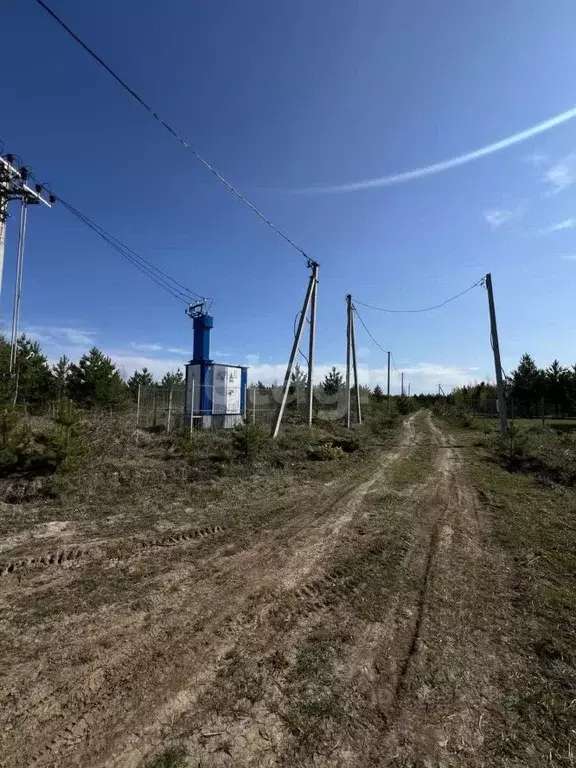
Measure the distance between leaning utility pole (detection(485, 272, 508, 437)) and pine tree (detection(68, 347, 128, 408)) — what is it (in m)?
18.6

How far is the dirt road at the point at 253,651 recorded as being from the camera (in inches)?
88.4

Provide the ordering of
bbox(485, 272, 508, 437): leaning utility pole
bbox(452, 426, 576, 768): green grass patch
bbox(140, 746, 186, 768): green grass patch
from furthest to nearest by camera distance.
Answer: bbox(485, 272, 508, 437): leaning utility pole → bbox(452, 426, 576, 768): green grass patch → bbox(140, 746, 186, 768): green grass patch

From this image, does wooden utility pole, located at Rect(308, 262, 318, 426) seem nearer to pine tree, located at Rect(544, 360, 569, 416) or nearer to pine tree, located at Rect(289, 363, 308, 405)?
pine tree, located at Rect(289, 363, 308, 405)

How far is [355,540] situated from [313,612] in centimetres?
215

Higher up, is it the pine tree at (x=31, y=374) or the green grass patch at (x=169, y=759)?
the pine tree at (x=31, y=374)

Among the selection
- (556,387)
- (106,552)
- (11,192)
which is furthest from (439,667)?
(556,387)

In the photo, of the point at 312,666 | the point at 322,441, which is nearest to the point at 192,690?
the point at 312,666

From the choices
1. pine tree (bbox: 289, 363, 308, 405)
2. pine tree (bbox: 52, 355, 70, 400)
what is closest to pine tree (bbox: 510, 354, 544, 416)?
pine tree (bbox: 289, 363, 308, 405)

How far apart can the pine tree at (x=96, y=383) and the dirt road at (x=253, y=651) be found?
1739 cm

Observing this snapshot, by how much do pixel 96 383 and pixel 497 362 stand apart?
20.3m

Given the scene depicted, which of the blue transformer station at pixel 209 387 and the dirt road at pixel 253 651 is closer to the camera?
the dirt road at pixel 253 651

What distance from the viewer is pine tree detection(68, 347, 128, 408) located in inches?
862

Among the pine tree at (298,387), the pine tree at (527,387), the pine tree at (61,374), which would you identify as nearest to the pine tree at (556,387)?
the pine tree at (527,387)

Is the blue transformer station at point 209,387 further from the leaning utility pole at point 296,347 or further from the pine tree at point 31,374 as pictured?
the pine tree at point 31,374
